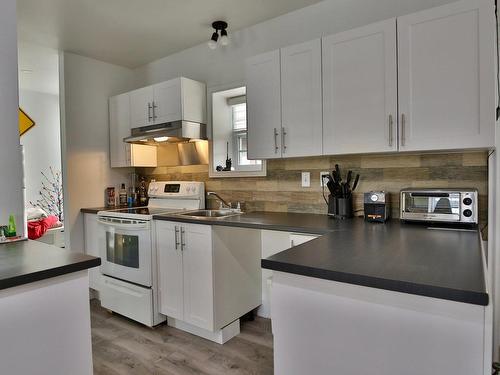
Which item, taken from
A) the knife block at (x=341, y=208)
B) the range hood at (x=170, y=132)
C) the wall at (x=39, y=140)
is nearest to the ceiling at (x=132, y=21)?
the range hood at (x=170, y=132)

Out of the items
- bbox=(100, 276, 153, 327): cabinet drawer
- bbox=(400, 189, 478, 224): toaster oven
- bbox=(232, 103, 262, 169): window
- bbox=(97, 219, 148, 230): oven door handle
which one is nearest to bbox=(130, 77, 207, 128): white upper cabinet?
bbox=(232, 103, 262, 169): window

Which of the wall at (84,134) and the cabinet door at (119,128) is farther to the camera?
the cabinet door at (119,128)

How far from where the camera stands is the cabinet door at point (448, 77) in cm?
164

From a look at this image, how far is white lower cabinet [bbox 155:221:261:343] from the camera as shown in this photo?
7.89 ft

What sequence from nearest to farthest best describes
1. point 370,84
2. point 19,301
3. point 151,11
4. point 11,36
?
point 19,301
point 11,36
point 370,84
point 151,11

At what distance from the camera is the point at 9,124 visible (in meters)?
1.74

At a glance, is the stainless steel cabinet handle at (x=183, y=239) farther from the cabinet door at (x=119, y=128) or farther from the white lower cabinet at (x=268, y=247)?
the cabinet door at (x=119, y=128)

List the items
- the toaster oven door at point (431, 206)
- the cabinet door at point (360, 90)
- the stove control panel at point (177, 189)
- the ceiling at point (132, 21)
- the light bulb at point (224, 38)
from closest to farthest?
the toaster oven door at point (431, 206)
the cabinet door at point (360, 90)
the ceiling at point (132, 21)
the light bulb at point (224, 38)
the stove control panel at point (177, 189)

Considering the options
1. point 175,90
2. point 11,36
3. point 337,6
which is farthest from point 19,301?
point 337,6

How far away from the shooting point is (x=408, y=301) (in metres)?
0.95

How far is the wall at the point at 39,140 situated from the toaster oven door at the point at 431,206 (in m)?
5.26

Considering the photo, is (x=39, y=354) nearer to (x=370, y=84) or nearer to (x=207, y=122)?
(x=370, y=84)

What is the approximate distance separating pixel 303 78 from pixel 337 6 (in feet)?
2.24

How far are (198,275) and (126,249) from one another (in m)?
0.79
